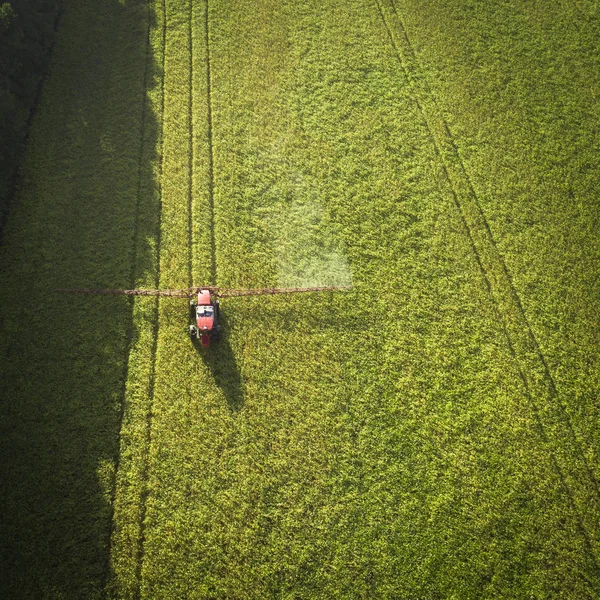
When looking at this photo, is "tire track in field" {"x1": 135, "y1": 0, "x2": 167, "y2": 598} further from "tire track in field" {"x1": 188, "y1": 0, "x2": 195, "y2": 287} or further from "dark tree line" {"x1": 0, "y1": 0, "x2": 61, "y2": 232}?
"dark tree line" {"x1": 0, "y1": 0, "x2": 61, "y2": 232}

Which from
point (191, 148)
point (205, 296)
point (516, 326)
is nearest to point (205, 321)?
point (205, 296)

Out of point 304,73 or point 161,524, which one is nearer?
point 161,524

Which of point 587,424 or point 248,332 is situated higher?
point 248,332

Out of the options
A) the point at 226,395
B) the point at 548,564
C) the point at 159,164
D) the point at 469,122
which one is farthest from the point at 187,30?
the point at 548,564

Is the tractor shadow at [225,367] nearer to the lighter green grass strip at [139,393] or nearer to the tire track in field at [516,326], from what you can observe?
the lighter green grass strip at [139,393]

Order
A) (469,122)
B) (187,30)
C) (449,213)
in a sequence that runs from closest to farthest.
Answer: (449,213) → (469,122) → (187,30)

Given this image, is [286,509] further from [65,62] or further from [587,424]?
[65,62]
